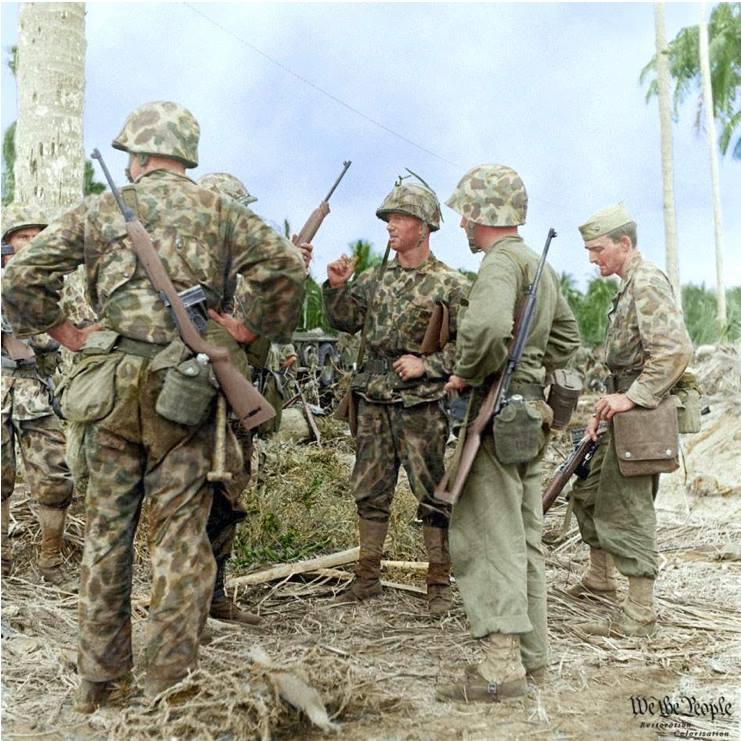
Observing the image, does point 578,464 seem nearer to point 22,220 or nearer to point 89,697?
point 89,697

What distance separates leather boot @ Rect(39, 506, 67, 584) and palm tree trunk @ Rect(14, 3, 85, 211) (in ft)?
9.05

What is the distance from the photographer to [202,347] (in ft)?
13.6

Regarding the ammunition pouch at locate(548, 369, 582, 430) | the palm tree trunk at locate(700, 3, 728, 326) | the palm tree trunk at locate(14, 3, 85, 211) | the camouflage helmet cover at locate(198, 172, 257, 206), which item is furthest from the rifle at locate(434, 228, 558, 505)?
the palm tree trunk at locate(700, 3, 728, 326)

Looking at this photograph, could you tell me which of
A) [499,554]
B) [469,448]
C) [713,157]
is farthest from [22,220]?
[713,157]

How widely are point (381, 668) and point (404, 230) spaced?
8.56ft

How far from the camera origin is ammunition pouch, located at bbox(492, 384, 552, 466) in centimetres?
448

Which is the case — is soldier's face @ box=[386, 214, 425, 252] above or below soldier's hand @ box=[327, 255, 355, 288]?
above

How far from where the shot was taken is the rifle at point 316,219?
5.73 m

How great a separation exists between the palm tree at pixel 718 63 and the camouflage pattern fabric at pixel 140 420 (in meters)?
34.3

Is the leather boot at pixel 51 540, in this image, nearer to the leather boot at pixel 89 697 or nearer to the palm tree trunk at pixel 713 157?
the leather boot at pixel 89 697

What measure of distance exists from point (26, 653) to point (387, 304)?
9.21ft

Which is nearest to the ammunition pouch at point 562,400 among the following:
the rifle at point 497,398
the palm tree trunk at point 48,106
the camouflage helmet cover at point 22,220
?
the rifle at point 497,398

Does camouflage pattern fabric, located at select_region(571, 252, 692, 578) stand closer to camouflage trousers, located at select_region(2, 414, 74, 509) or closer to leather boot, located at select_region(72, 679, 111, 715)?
leather boot, located at select_region(72, 679, 111, 715)

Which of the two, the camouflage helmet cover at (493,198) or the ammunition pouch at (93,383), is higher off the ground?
the camouflage helmet cover at (493,198)
